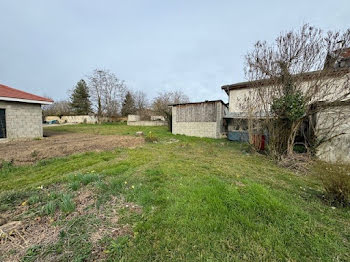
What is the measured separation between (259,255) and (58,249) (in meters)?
2.32

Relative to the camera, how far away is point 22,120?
923 cm

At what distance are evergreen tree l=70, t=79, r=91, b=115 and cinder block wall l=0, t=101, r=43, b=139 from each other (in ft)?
82.9

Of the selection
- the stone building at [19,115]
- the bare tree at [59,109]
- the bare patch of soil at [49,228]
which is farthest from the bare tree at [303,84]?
the bare tree at [59,109]

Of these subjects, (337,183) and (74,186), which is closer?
(337,183)

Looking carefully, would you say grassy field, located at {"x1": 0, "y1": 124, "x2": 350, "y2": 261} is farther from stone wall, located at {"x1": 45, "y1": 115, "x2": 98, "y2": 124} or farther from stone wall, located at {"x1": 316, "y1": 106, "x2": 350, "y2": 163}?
stone wall, located at {"x1": 45, "y1": 115, "x2": 98, "y2": 124}

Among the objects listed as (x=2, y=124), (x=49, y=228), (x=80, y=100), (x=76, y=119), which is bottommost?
(x=49, y=228)

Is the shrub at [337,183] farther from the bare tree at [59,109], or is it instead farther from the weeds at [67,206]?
the bare tree at [59,109]

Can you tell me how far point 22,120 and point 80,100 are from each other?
89.1 feet

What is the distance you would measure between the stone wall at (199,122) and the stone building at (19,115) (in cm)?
1029

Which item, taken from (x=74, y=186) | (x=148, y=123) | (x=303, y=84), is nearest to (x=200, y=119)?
(x=303, y=84)

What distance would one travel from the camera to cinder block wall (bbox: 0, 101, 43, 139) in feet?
28.5

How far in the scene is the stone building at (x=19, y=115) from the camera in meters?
Answer: 8.52

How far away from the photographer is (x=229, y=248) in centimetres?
169

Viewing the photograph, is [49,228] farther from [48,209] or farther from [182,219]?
[182,219]
